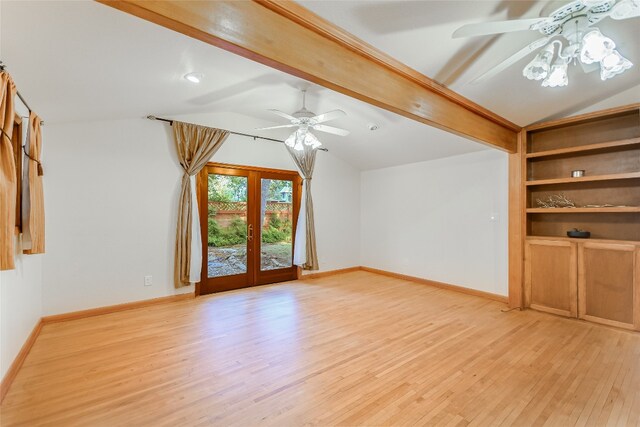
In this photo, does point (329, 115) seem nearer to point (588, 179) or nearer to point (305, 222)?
point (305, 222)

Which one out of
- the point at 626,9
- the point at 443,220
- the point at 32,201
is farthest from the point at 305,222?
the point at 626,9

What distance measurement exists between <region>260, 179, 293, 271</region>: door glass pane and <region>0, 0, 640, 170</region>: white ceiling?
1.63 metres

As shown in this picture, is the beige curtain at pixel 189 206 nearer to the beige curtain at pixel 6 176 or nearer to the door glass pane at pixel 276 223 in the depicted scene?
the door glass pane at pixel 276 223

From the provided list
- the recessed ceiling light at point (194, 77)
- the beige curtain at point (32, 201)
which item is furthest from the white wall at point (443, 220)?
the beige curtain at point (32, 201)

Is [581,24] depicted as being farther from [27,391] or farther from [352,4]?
[27,391]

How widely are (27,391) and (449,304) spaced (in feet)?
15.1

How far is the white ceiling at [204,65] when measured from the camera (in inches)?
69.6

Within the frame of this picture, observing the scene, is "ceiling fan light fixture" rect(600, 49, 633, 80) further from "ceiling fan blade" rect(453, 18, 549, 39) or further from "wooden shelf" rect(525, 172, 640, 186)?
"wooden shelf" rect(525, 172, 640, 186)

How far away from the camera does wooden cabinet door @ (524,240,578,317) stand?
3697mm

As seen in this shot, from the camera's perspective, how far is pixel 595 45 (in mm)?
1634

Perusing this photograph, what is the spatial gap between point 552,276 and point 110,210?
595cm

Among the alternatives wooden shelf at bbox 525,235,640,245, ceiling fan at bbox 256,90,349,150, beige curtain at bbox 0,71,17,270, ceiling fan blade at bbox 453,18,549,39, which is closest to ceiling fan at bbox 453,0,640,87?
ceiling fan blade at bbox 453,18,549,39

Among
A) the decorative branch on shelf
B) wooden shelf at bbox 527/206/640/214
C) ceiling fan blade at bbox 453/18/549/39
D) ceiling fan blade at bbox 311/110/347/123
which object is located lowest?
wooden shelf at bbox 527/206/640/214

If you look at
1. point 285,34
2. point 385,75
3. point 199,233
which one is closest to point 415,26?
point 385,75
